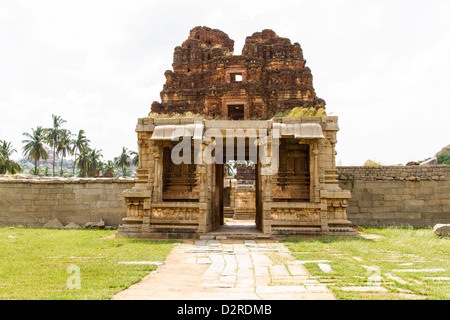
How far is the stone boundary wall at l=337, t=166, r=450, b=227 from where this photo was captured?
50.6 feet

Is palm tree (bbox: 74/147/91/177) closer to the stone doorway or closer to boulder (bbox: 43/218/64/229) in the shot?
the stone doorway

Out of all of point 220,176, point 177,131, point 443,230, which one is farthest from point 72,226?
point 443,230

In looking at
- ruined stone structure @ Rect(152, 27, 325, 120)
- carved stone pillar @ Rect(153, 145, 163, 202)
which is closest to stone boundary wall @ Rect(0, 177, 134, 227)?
carved stone pillar @ Rect(153, 145, 163, 202)

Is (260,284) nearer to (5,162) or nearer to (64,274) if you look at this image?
(64,274)

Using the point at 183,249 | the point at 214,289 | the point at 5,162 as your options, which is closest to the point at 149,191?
the point at 183,249

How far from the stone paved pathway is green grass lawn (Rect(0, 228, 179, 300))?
366 mm

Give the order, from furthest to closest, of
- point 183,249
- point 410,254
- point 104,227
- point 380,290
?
point 104,227 → point 183,249 → point 410,254 → point 380,290

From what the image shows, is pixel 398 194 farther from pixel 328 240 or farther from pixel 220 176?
pixel 220 176

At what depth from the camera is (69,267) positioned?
6277 mm

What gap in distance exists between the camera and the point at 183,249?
886cm

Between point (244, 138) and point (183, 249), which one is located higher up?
point (244, 138)

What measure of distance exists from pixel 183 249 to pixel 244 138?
4.71 meters

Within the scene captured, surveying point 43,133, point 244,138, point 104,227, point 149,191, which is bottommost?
point 104,227

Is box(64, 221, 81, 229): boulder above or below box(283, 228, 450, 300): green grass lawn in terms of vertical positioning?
→ below
